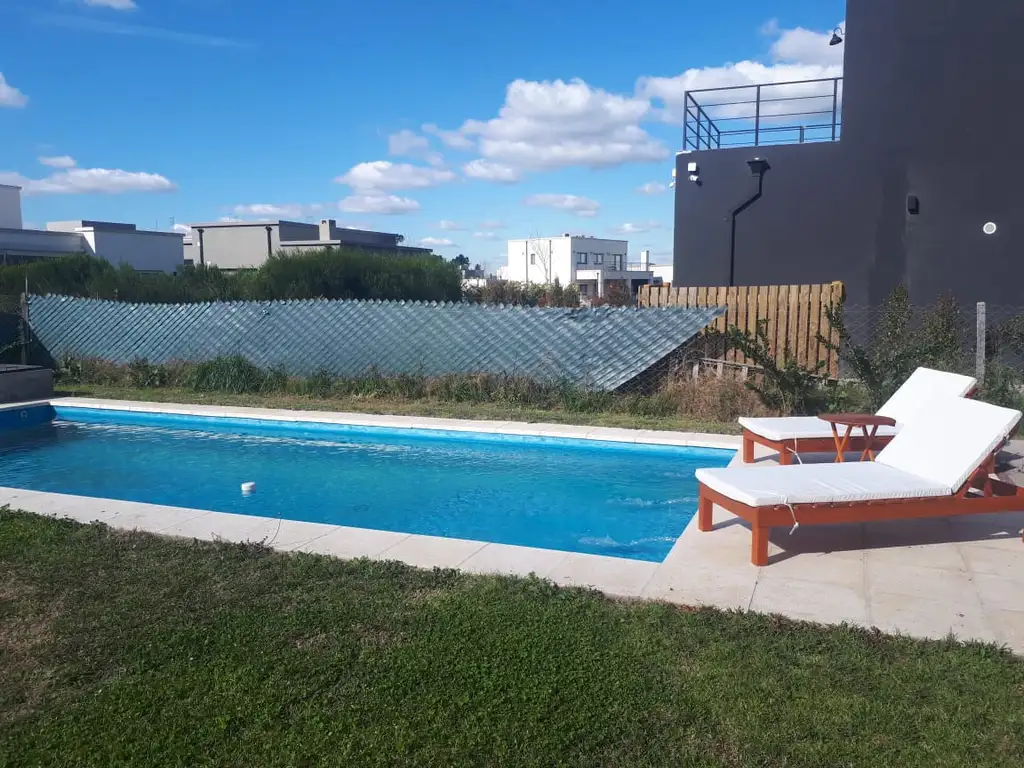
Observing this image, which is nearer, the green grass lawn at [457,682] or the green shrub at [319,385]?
the green grass lawn at [457,682]

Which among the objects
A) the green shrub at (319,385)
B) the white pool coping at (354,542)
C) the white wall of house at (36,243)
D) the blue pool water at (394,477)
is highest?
the white wall of house at (36,243)

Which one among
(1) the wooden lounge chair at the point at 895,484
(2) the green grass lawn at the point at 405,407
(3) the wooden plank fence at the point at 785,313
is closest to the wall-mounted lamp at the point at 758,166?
(3) the wooden plank fence at the point at 785,313

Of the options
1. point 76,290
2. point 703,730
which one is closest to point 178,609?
point 703,730

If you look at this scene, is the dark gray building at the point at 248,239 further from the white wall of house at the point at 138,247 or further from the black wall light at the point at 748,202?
the black wall light at the point at 748,202

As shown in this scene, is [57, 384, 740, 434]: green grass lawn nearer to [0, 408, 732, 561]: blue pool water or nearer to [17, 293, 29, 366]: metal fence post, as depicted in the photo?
[0, 408, 732, 561]: blue pool water

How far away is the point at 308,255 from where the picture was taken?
2467cm

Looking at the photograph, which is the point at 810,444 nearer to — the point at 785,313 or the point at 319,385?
the point at 785,313

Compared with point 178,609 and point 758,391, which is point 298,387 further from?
point 178,609

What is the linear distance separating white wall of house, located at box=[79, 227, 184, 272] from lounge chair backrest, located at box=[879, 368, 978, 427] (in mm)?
47541

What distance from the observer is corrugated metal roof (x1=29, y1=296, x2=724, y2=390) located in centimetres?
1208

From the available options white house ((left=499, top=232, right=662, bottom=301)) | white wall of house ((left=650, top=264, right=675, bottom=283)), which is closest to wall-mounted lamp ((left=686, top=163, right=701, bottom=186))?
white house ((left=499, top=232, right=662, bottom=301))

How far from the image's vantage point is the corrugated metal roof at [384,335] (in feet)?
39.6

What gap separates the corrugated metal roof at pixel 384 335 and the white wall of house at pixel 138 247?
34.6 metres

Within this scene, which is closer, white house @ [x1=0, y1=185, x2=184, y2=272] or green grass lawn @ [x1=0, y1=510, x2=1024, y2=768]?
green grass lawn @ [x1=0, y1=510, x2=1024, y2=768]
